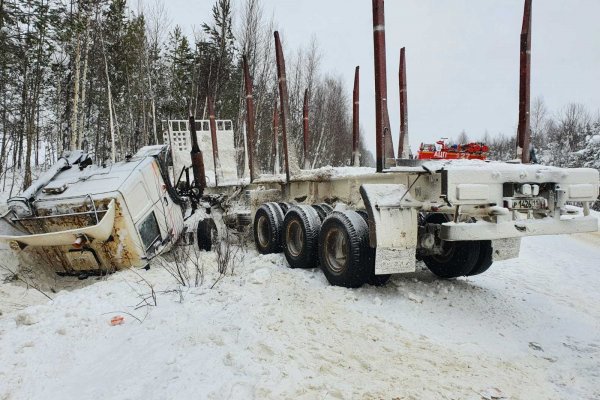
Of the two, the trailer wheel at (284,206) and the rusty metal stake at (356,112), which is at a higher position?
the rusty metal stake at (356,112)

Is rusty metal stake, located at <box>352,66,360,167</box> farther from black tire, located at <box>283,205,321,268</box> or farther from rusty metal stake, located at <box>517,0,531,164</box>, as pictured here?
rusty metal stake, located at <box>517,0,531,164</box>

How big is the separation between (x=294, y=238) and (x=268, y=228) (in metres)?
0.94

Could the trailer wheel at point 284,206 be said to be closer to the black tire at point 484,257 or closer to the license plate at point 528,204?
the black tire at point 484,257

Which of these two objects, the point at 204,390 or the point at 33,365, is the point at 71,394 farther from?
the point at 204,390

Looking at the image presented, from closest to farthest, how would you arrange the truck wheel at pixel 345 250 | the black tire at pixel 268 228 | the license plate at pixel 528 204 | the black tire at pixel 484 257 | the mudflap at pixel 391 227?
the license plate at pixel 528 204 < the mudflap at pixel 391 227 < the truck wheel at pixel 345 250 < the black tire at pixel 484 257 < the black tire at pixel 268 228

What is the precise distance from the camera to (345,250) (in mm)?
4891

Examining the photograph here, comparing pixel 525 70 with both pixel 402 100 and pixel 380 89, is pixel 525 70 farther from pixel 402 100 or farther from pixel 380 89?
pixel 402 100

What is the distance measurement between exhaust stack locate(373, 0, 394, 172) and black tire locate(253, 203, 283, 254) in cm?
254

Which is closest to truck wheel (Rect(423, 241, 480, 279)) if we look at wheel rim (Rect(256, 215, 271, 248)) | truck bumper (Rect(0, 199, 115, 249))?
wheel rim (Rect(256, 215, 271, 248))

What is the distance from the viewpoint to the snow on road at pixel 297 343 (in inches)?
100.0

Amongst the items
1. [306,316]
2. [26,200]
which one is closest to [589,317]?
[306,316]

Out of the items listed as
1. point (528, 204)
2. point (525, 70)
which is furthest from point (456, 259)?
point (525, 70)

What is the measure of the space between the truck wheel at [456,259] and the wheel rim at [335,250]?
4.83 ft

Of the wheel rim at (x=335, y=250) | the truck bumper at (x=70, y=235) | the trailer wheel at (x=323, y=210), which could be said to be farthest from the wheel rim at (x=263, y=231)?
the truck bumper at (x=70, y=235)
